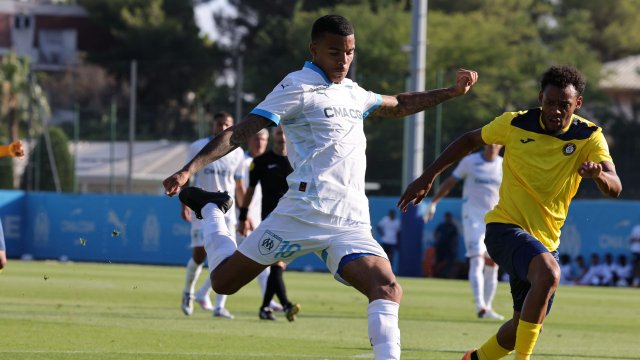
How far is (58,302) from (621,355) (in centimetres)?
830

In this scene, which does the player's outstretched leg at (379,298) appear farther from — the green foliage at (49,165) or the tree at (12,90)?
the tree at (12,90)

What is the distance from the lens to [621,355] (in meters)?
12.3

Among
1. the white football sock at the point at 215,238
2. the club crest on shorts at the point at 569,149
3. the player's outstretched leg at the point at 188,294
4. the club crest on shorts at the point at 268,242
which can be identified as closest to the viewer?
the club crest on shorts at the point at 268,242

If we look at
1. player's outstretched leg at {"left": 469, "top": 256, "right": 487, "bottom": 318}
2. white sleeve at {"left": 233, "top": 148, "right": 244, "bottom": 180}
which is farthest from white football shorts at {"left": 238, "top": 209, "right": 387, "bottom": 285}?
player's outstretched leg at {"left": 469, "top": 256, "right": 487, "bottom": 318}

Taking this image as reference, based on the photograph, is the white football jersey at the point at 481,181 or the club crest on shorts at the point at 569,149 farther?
the white football jersey at the point at 481,181

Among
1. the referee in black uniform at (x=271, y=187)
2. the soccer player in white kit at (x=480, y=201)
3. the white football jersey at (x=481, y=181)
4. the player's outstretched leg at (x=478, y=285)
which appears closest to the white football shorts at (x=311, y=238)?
the referee in black uniform at (x=271, y=187)

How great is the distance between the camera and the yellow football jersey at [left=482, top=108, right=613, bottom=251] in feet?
29.3

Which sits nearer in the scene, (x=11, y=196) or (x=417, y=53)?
(x=417, y=53)

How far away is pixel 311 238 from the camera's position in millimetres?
8117

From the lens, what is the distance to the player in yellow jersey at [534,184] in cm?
862

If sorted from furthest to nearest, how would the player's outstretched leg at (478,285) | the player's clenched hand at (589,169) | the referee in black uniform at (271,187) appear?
the player's outstretched leg at (478,285)
the referee in black uniform at (271,187)
the player's clenched hand at (589,169)

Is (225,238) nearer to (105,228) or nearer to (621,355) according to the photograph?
(621,355)

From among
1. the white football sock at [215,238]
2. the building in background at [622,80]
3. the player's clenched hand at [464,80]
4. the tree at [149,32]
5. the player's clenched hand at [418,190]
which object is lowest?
the white football sock at [215,238]

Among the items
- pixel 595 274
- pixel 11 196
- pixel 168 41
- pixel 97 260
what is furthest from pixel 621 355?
pixel 168 41
